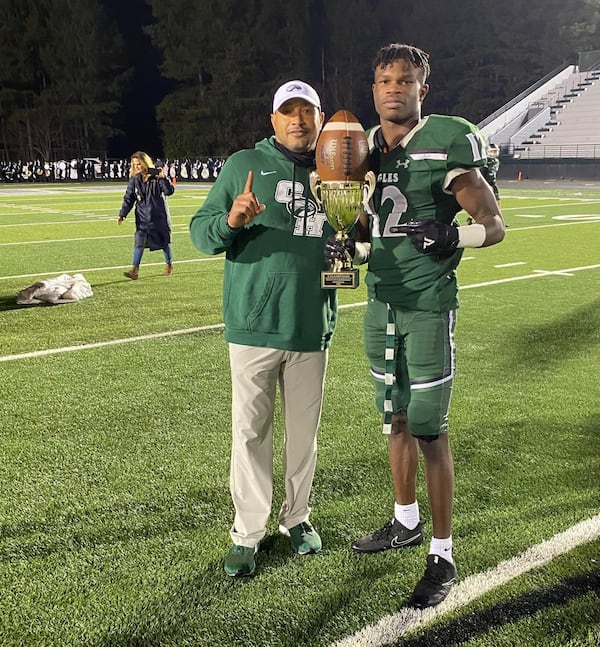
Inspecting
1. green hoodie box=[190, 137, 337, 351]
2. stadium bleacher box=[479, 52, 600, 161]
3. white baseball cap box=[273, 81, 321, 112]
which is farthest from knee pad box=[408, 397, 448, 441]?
stadium bleacher box=[479, 52, 600, 161]

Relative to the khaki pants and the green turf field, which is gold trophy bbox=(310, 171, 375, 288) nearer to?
the khaki pants

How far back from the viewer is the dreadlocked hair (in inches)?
98.9

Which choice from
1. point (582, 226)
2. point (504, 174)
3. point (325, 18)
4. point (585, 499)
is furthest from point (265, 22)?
point (585, 499)

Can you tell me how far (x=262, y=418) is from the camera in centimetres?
273

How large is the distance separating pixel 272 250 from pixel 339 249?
0.90 feet

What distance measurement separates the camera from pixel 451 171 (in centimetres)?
247

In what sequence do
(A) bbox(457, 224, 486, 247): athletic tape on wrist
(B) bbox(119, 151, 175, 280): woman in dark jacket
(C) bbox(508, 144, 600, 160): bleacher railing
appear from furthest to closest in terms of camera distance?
(C) bbox(508, 144, 600, 160): bleacher railing → (B) bbox(119, 151, 175, 280): woman in dark jacket → (A) bbox(457, 224, 486, 247): athletic tape on wrist

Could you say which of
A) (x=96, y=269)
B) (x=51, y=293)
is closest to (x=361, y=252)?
(x=51, y=293)

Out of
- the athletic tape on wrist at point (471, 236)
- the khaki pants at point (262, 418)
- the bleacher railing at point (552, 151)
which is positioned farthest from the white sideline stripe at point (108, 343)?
the bleacher railing at point (552, 151)

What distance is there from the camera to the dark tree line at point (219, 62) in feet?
175

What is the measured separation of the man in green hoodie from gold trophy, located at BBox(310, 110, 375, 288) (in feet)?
0.49

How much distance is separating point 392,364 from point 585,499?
1.30 m

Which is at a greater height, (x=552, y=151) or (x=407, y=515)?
(x=552, y=151)

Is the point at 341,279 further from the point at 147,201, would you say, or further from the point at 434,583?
the point at 147,201
